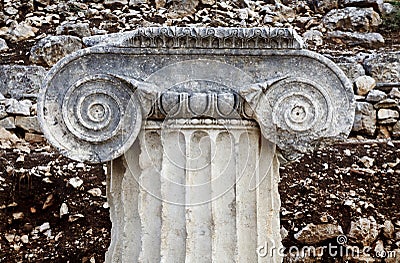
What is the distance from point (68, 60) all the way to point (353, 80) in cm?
479

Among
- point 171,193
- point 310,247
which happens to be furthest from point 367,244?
point 171,193

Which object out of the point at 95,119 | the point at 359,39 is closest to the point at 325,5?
the point at 359,39

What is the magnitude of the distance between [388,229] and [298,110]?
290 centimetres

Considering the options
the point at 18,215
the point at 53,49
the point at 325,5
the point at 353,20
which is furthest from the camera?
the point at 325,5

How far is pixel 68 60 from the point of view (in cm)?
255

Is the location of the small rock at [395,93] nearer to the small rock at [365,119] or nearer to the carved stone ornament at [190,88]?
the small rock at [365,119]

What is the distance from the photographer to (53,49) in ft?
23.4

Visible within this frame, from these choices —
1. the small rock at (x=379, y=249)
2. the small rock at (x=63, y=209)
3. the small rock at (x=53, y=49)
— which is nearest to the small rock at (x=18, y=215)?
the small rock at (x=63, y=209)

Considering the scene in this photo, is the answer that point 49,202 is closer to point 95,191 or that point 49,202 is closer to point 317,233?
point 95,191

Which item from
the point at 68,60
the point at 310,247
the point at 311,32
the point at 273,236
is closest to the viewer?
the point at 68,60

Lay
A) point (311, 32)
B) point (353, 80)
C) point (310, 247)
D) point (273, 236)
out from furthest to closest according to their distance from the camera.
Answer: point (311, 32)
point (353, 80)
point (310, 247)
point (273, 236)

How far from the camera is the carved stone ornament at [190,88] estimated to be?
256 centimetres

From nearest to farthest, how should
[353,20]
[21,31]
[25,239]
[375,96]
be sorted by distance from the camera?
[25,239]
[375,96]
[21,31]
[353,20]

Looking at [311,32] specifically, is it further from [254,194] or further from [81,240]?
[254,194]
